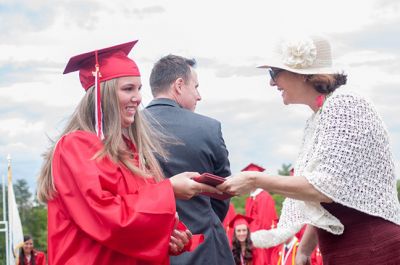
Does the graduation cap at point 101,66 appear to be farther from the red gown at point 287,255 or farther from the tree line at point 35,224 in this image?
the tree line at point 35,224

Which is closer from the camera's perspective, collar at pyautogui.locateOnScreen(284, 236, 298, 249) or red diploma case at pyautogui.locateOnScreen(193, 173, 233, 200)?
red diploma case at pyautogui.locateOnScreen(193, 173, 233, 200)

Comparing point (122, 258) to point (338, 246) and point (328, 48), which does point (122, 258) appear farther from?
point (328, 48)

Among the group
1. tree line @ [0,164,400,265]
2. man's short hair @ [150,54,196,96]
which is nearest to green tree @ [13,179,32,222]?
tree line @ [0,164,400,265]

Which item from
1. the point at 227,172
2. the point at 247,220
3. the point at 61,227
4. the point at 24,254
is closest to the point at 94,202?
the point at 61,227

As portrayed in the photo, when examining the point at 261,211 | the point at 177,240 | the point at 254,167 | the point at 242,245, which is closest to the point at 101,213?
the point at 177,240

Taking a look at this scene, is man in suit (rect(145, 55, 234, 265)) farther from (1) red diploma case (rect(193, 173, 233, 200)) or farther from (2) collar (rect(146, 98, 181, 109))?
(1) red diploma case (rect(193, 173, 233, 200))

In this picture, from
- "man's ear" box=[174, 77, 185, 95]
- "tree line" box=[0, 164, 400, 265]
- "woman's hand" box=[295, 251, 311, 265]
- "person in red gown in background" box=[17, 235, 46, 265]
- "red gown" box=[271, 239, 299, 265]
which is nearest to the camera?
"woman's hand" box=[295, 251, 311, 265]

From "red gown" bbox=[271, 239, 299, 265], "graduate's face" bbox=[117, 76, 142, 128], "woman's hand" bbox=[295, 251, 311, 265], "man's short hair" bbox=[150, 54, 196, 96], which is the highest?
"graduate's face" bbox=[117, 76, 142, 128]

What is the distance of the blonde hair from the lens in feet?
12.2

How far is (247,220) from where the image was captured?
1353 centimetres

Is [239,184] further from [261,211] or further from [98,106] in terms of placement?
[261,211]

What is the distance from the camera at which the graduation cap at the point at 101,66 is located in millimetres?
3982

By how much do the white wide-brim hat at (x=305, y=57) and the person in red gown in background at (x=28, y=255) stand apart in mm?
13181

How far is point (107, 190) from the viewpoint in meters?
3.58
